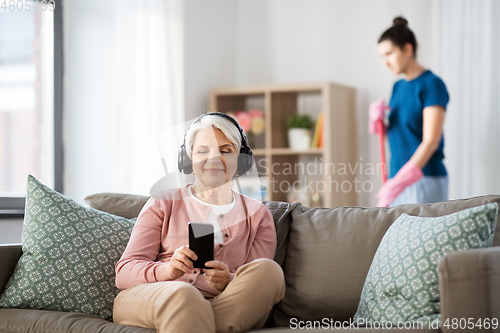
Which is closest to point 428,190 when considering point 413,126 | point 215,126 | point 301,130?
point 413,126

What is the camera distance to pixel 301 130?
3484mm

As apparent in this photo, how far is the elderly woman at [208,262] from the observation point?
138 centimetres

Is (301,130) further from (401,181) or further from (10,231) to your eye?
(10,231)

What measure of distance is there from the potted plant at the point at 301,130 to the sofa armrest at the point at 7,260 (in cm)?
212

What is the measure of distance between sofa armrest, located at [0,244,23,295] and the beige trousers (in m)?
0.41

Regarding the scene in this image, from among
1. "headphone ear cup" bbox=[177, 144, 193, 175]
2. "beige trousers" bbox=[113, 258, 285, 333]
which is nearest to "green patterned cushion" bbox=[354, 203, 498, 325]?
"beige trousers" bbox=[113, 258, 285, 333]

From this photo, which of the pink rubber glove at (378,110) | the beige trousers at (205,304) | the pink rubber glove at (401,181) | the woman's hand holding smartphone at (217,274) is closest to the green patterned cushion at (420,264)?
the beige trousers at (205,304)

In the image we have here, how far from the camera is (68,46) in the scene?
3.15 meters

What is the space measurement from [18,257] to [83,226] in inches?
8.8

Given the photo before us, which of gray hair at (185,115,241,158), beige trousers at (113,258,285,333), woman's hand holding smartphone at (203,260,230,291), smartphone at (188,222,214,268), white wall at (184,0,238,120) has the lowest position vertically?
beige trousers at (113,258,285,333)

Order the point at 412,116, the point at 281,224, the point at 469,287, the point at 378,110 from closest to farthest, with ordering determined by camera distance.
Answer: the point at 469,287
the point at 281,224
the point at 412,116
the point at 378,110

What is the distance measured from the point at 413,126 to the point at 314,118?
1025mm

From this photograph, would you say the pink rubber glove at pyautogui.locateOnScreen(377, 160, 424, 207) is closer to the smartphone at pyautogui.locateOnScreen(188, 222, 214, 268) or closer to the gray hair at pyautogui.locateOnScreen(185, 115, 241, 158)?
the gray hair at pyautogui.locateOnScreen(185, 115, 241, 158)

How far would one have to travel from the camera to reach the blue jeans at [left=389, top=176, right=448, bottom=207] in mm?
2701
